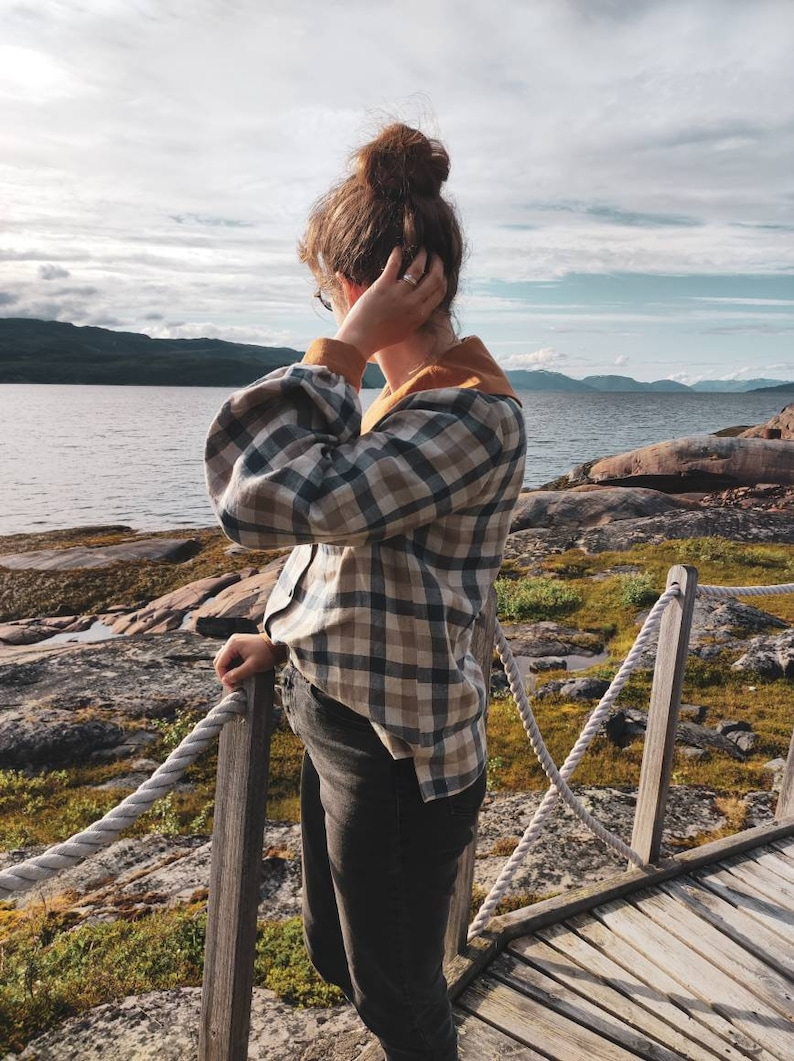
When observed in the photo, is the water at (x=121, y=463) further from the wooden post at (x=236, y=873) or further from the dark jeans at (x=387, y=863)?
the dark jeans at (x=387, y=863)

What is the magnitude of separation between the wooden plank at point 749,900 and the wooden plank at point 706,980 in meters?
0.54

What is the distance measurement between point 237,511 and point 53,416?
→ 464 ft

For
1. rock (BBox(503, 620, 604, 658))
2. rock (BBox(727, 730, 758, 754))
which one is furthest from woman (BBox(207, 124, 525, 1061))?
rock (BBox(503, 620, 604, 658))

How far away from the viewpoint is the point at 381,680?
6.63 feet

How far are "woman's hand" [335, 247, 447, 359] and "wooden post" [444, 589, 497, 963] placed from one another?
1.40 m

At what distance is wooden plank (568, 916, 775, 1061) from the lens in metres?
3.29

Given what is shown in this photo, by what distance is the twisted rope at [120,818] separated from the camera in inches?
70.2

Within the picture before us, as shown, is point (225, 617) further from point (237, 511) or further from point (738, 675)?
point (237, 511)

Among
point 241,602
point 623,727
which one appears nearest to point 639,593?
point 623,727

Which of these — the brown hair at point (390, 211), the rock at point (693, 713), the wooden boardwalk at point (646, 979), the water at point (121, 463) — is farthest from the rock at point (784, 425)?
the brown hair at point (390, 211)

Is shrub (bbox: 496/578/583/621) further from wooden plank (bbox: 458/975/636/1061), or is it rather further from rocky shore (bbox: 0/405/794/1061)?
wooden plank (bbox: 458/975/636/1061)

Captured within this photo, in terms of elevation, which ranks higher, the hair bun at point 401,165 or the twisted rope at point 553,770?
the hair bun at point 401,165

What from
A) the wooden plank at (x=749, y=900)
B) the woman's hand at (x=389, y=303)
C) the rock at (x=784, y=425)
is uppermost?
the rock at (x=784, y=425)

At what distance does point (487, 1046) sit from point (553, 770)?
1.25 m
